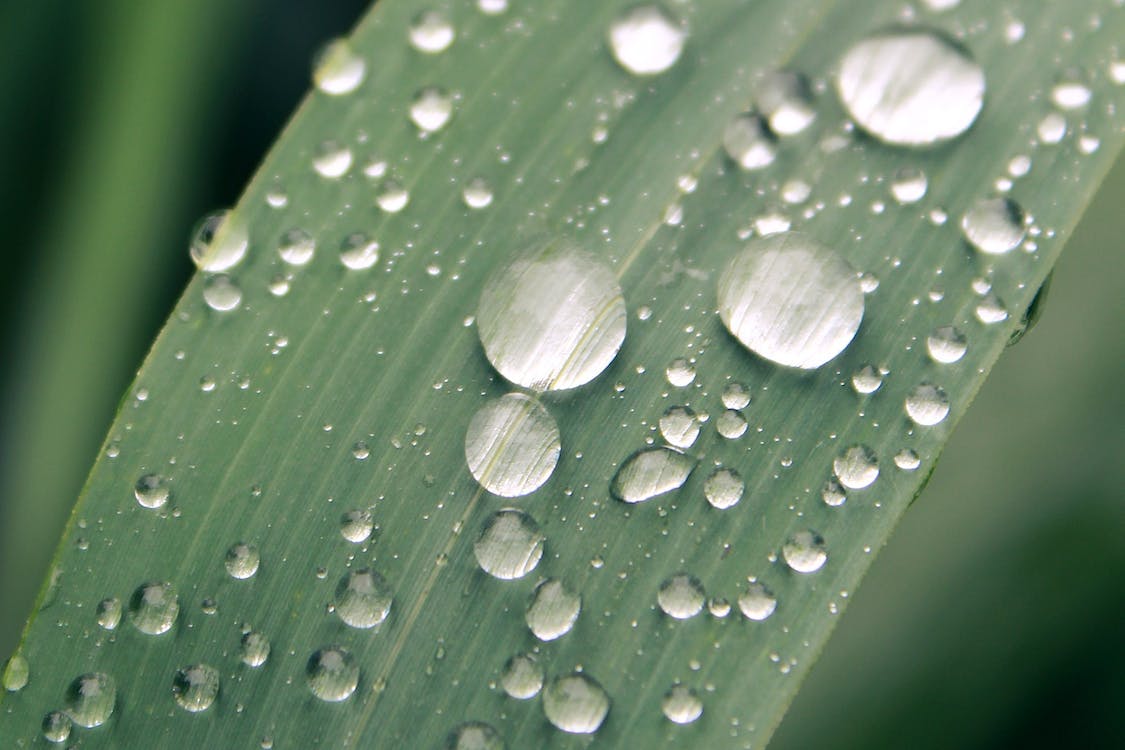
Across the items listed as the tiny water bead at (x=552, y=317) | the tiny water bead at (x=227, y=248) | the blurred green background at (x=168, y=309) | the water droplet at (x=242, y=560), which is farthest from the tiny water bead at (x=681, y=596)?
the blurred green background at (x=168, y=309)

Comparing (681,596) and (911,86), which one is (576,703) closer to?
(681,596)

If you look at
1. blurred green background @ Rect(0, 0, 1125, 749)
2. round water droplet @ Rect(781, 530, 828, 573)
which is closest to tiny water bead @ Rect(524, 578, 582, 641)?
round water droplet @ Rect(781, 530, 828, 573)

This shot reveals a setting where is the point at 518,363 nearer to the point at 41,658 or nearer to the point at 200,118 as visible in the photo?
the point at 41,658

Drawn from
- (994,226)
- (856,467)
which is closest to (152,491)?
(856,467)

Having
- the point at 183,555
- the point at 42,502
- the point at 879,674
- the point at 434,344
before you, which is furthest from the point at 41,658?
the point at 879,674

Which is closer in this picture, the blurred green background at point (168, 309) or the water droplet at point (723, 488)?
the water droplet at point (723, 488)

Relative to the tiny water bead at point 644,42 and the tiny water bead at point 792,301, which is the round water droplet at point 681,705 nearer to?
the tiny water bead at point 792,301
